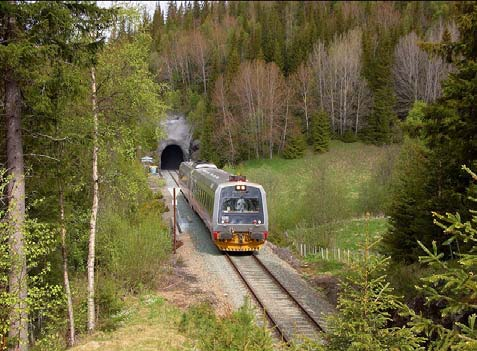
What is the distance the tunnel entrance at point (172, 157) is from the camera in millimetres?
69438

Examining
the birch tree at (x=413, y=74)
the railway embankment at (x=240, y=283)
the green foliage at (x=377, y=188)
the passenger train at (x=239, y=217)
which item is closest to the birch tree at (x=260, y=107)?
the birch tree at (x=413, y=74)

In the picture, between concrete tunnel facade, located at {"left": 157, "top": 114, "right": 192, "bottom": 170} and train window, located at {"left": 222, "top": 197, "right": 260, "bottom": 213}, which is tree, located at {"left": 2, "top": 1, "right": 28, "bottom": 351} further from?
concrete tunnel facade, located at {"left": 157, "top": 114, "right": 192, "bottom": 170}

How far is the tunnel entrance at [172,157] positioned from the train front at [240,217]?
5064 cm

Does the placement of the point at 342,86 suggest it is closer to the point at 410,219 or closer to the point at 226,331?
the point at 410,219

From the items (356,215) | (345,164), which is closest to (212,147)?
(345,164)

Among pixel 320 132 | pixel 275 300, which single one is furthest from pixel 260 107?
pixel 275 300

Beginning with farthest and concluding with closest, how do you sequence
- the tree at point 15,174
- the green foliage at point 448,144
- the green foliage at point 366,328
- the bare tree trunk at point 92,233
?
the bare tree trunk at point 92,233 < the green foliage at point 448,144 < the tree at point 15,174 < the green foliage at point 366,328

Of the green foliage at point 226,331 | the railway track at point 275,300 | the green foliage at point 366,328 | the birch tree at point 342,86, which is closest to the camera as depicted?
the green foliage at point 366,328

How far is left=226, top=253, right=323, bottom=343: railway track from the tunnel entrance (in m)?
50.8

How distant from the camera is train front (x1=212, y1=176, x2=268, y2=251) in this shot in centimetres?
1914

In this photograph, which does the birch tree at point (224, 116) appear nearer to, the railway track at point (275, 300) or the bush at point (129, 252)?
the railway track at point (275, 300)

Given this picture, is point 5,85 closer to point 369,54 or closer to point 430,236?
point 430,236

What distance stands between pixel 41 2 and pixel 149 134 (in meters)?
5.03

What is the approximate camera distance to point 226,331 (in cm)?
817
